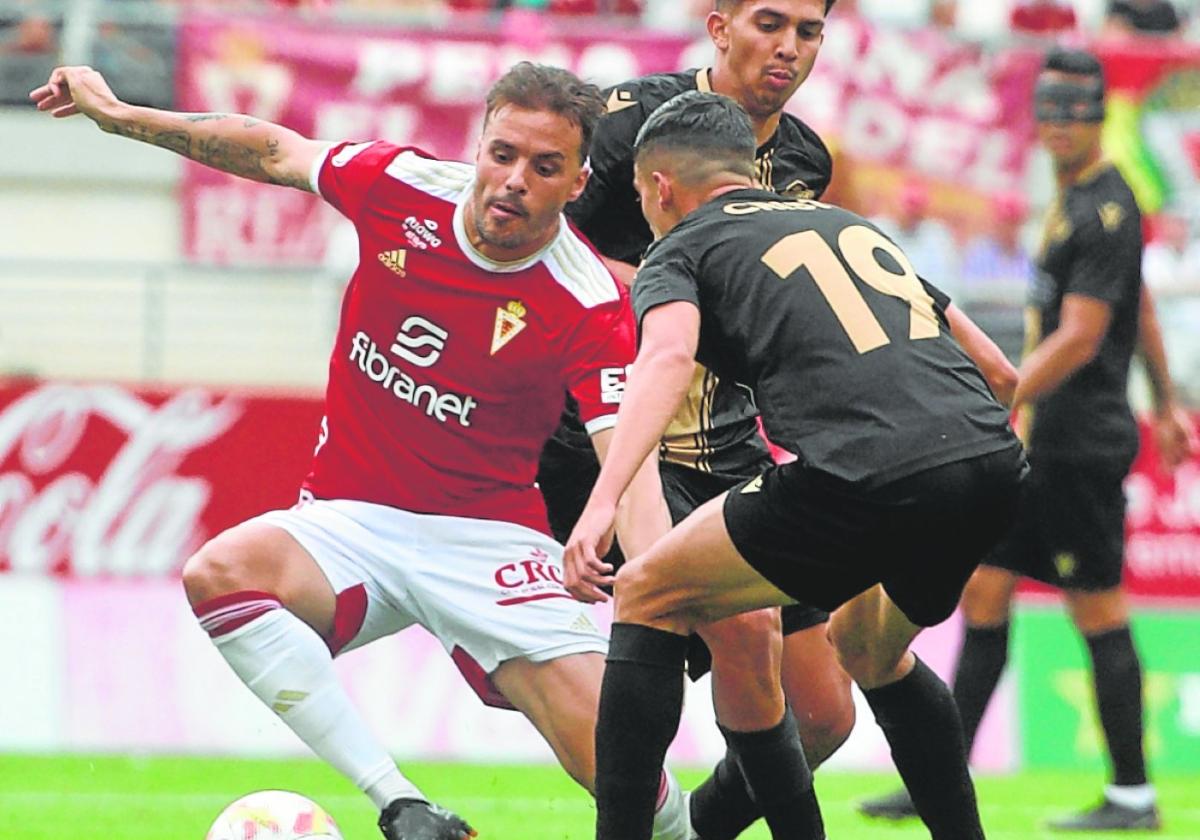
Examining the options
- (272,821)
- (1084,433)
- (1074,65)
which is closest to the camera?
(272,821)

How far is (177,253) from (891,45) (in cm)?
447

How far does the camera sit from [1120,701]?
776 centimetres

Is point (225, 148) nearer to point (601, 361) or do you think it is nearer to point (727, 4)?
point (601, 361)

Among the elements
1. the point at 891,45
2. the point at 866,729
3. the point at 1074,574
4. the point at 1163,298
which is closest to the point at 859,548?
the point at 1074,574

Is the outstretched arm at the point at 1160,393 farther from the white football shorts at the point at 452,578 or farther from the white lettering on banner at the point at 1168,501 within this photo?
the white football shorts at the point at 452,578

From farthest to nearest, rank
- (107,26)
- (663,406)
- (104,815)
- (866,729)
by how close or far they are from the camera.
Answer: (107,26), (866,729), (104,815), (663,406)

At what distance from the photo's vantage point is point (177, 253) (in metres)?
12.8

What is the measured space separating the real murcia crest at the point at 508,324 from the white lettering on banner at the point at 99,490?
4.68 metres

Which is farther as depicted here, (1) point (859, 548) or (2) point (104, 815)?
(2) point (104, 815)

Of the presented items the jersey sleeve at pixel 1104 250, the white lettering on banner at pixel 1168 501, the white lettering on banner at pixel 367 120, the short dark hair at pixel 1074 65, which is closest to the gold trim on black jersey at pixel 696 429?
the jersey sleeve at pixel 1104 250

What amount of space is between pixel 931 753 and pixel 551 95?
1.90m

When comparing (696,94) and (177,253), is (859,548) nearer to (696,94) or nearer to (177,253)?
(696,94)

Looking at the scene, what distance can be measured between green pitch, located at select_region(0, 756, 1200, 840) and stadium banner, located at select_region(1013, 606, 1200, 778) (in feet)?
0.48

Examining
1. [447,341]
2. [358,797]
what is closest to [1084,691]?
[358,797]
